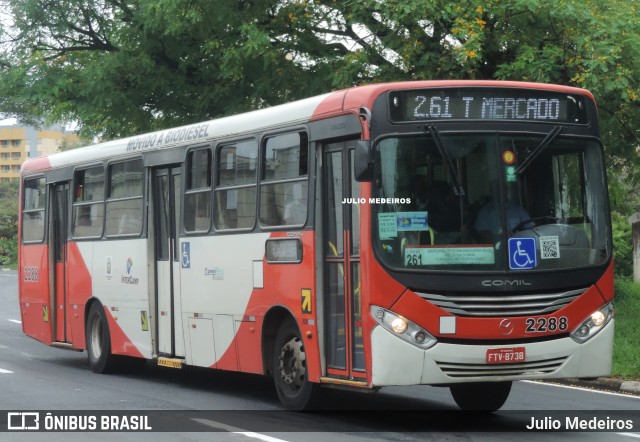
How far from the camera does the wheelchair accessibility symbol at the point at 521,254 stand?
11.0m

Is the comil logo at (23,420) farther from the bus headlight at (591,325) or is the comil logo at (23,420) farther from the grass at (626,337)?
the grass at (626,337)

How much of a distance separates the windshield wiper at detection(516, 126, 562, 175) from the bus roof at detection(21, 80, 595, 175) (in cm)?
46

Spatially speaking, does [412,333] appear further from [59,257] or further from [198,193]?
[59,257]

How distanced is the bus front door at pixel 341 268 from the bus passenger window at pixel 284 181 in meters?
0.45

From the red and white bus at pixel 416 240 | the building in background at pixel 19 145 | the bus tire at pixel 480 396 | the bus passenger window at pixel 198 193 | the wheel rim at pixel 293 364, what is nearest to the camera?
the red and white bus at pixel 416 240

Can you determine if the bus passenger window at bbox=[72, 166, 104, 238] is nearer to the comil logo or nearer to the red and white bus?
the red and white bus

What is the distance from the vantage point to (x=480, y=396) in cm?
1292

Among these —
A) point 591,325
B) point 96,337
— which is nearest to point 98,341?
point 96,337

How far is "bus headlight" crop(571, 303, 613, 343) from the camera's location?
11375 millimetres

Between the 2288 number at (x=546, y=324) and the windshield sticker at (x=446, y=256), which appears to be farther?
the 2288 number at (x=546, y=324)

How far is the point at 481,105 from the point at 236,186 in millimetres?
3548

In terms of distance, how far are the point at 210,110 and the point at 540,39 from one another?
259 inches

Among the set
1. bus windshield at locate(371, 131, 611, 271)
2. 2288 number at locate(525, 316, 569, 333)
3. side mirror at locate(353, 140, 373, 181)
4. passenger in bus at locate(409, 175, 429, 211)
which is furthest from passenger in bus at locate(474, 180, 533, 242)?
side mirror at locate(353, 140, 373, 181)

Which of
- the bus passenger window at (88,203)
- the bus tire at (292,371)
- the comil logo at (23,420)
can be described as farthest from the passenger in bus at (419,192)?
the bus passenger window at (88,203)
